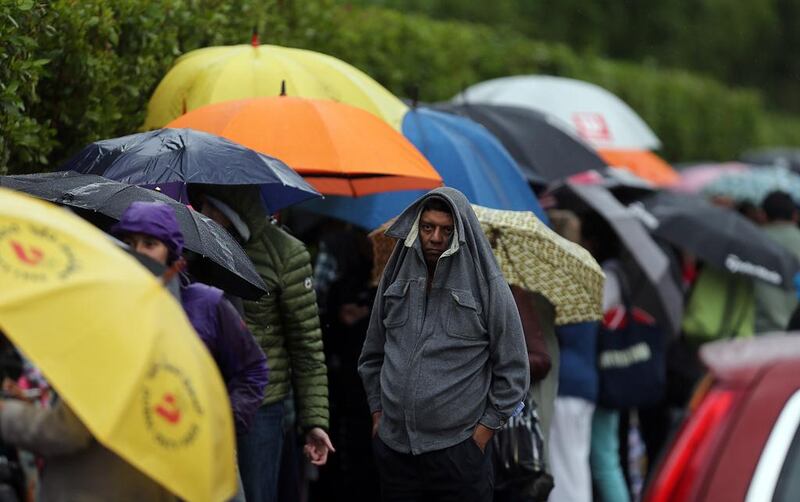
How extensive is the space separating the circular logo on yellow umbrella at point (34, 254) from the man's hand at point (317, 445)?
2.61m

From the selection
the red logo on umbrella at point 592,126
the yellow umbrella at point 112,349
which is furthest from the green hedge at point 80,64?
the red logo on umbrella at point 592,126

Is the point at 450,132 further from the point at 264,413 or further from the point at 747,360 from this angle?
the point at 747,360

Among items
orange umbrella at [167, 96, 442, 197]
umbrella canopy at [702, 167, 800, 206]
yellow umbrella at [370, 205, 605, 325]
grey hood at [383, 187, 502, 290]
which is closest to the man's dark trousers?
grey hood at [383, 187, 502, 290]

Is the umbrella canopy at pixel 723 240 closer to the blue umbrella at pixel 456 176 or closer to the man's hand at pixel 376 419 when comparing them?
the blue umbrella at pixel 456 176

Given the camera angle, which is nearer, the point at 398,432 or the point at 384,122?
the point at 398,432

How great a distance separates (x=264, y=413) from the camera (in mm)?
6500

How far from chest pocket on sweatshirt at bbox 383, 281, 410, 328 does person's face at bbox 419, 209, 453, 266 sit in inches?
6.3

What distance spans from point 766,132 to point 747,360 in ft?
82.6

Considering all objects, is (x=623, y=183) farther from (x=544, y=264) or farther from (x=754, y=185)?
(x=544, y=264)

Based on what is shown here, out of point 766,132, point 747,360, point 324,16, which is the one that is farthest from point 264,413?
point 766,132

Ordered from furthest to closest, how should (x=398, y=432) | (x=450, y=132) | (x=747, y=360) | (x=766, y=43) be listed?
1. (x=766, y=43)
2. (x=450, y=132)
3. (x=398, y=432)
4. (x=747, y=360)

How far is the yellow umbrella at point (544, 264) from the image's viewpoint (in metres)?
7.22

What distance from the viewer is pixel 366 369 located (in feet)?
20.8

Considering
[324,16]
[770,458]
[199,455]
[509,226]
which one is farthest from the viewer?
[324,16]
